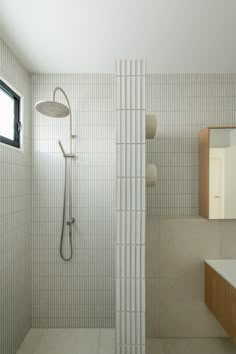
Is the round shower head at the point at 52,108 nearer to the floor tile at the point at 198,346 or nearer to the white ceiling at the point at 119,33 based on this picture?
the white ceiling at the point at 119,33

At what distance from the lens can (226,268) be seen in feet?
6.48

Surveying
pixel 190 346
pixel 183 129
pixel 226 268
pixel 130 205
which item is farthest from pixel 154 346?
pixel 183 129

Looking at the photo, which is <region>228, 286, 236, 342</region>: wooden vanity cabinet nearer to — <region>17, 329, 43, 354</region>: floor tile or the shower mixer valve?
the shower mixer valve

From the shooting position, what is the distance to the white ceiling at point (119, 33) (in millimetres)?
1440

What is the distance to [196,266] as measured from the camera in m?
2.18

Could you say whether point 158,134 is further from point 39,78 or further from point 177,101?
point 39,78

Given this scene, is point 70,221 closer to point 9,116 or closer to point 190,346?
point 9,116

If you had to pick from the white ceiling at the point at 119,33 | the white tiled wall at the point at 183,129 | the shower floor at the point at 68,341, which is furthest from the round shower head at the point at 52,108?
the shower floor at the point at 68,341

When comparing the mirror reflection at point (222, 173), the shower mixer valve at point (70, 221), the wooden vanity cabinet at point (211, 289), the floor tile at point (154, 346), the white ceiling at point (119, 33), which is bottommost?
the floor tile at point (154, 346)

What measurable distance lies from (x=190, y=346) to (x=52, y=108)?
2.29 m

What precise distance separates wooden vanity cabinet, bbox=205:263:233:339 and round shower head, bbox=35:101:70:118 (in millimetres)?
1753

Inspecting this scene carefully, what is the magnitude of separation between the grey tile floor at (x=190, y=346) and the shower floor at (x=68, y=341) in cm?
38

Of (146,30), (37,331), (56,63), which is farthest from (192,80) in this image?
(37,331)

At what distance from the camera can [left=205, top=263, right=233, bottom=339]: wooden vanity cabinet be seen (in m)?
1.67
